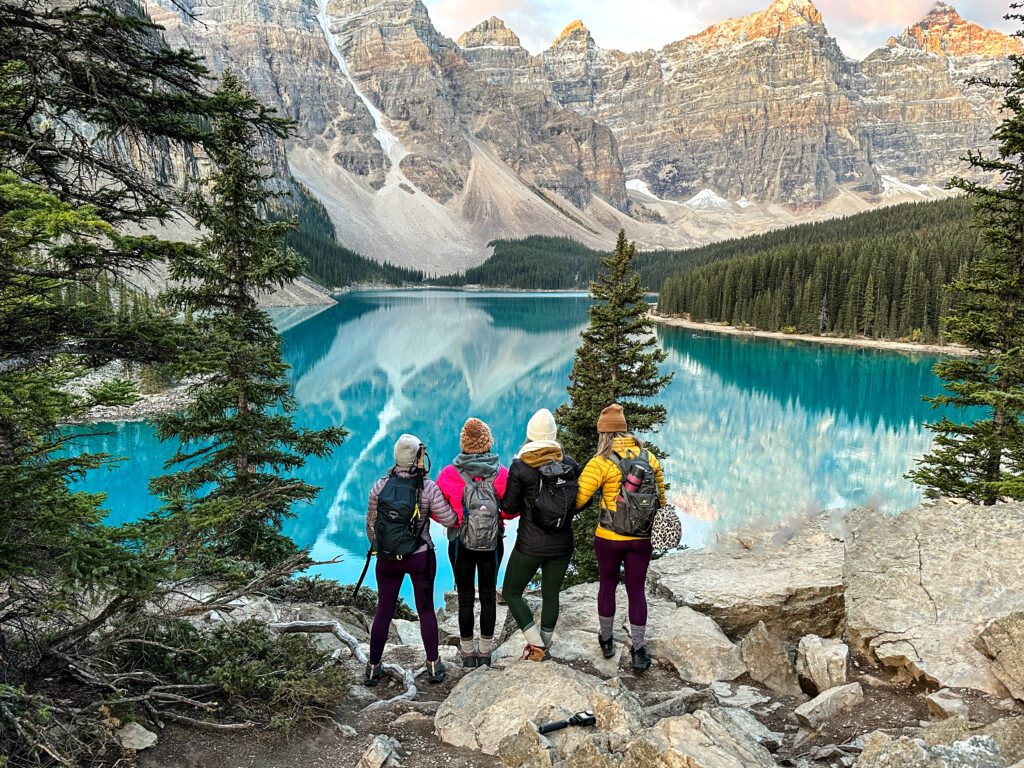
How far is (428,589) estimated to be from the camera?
252 inches

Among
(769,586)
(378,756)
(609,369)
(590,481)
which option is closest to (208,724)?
(378,756)

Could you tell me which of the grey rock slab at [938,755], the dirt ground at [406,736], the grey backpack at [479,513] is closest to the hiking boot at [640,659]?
the dirt ground at [406,736]

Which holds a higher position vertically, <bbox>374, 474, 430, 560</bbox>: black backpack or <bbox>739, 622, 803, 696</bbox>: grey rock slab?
<bbox>374, 474, 430, 560</bbox>: black backpack

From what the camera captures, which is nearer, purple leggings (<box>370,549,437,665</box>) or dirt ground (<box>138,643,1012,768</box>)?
dirt ground (<box>138,643,1012,768</box>)

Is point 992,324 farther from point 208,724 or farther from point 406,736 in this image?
point 208,724

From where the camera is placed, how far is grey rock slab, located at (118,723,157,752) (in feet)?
15.2

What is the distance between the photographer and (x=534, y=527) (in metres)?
6.18

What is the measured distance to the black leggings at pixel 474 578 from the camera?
6379 mm

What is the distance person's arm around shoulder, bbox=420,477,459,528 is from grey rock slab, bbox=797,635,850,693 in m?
3.59

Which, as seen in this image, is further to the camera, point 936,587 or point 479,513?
point 936,587

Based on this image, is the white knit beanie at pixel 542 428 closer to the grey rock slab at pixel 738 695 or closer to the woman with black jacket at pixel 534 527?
the woman with black jacket at pixel 534 527

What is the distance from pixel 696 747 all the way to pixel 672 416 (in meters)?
38.7

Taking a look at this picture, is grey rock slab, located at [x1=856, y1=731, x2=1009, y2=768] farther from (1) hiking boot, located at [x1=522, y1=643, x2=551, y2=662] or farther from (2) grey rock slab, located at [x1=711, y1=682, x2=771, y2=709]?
(1) hiking boot, located at [x1=522, y1=643, x2=551, y2=662]

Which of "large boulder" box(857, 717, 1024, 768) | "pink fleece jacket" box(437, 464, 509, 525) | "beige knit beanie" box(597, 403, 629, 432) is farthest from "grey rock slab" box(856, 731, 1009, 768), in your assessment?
"pink fleece jacket" box(437, 464, 509, 525)
